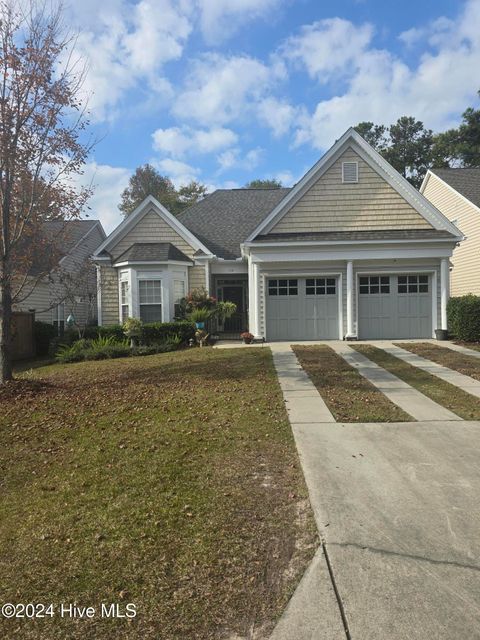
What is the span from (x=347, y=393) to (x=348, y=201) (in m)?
9.98

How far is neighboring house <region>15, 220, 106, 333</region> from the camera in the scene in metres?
9.56

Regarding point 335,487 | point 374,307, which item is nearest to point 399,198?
point 374,307

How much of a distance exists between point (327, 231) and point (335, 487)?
12816 millimetres

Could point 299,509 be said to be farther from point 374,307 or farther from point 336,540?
point 374,307

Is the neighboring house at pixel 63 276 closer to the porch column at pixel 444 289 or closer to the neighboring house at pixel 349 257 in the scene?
the neighboring house at pixel 349 257

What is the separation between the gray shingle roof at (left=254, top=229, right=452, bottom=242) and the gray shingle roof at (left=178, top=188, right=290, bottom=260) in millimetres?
3056

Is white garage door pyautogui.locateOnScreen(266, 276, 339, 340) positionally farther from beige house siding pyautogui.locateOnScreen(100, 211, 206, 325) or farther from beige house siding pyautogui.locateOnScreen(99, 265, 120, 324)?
beige house siding pyautogui.locateOnScreen(99, 265, 120, 324)

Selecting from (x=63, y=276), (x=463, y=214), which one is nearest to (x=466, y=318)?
(x=463, y=214)

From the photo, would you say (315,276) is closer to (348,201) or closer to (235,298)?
(348,201)

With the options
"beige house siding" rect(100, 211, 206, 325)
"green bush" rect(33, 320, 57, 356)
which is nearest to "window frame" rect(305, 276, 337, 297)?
"beige house siding" rect(100, 211, 206, 325)

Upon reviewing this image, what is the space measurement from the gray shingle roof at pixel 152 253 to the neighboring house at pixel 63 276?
1538mm

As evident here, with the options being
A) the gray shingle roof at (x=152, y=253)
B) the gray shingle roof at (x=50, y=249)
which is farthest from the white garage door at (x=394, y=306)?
the gray shingle roof at (x=50, y=249)

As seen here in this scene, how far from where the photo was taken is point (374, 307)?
15.8m

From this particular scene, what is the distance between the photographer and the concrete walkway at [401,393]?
631 cm
